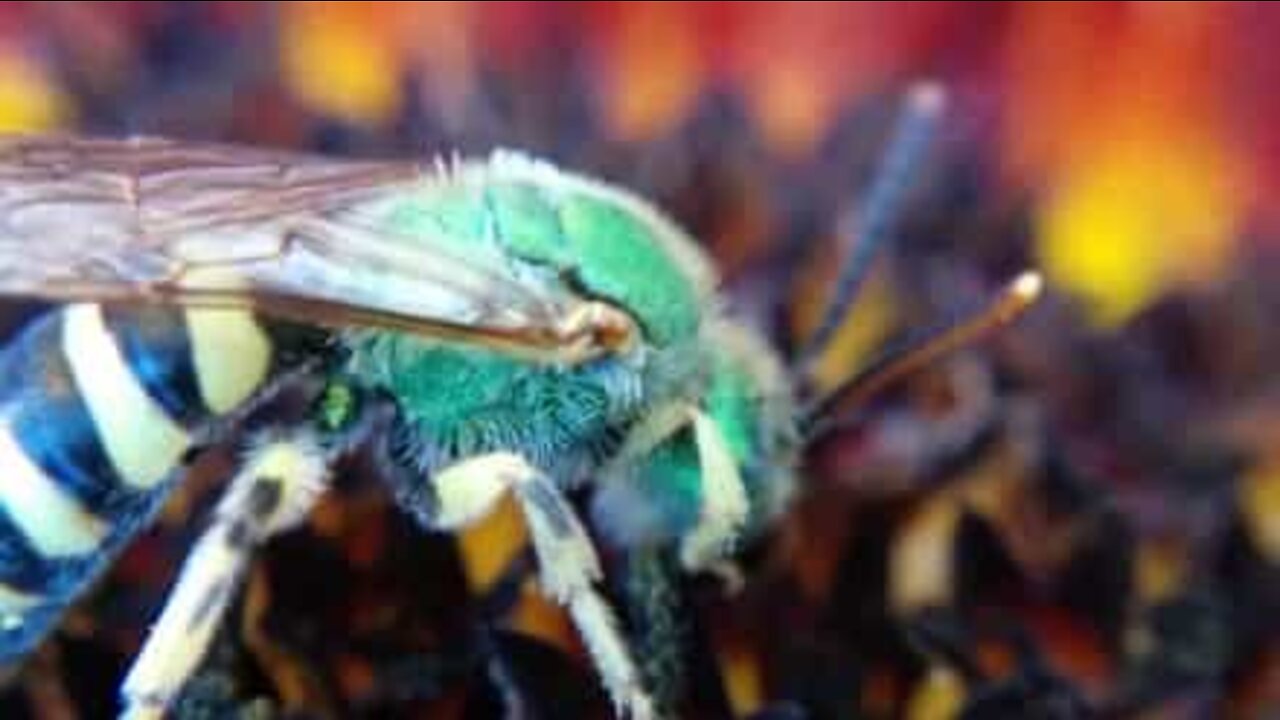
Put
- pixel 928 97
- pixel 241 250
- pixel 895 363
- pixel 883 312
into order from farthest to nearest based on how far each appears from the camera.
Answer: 1. pixel 928 97
2. pixel 883 312
3. pixel 895 363
4. pixel 241 250

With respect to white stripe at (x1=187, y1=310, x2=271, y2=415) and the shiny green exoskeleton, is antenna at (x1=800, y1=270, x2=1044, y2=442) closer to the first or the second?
the shiny green exoskeleton

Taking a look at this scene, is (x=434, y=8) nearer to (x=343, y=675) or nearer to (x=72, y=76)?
(x=72, y=76)

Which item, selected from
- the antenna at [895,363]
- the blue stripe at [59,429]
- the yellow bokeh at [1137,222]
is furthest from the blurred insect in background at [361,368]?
the yellow bokeh at [1137,222]

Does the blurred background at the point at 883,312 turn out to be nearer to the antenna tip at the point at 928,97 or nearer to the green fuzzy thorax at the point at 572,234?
the antenna tip at the point at 928,97

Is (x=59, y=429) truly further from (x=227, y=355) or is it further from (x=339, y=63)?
(x=339, y=63)

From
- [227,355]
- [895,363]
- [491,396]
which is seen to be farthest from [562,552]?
[895,363]

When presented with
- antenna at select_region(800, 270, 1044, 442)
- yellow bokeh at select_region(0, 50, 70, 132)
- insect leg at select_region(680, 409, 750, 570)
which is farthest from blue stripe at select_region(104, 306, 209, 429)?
yellow bokeh at select_region(0, 50, 70, 132)

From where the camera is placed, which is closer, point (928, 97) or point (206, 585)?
point (206, 585)
